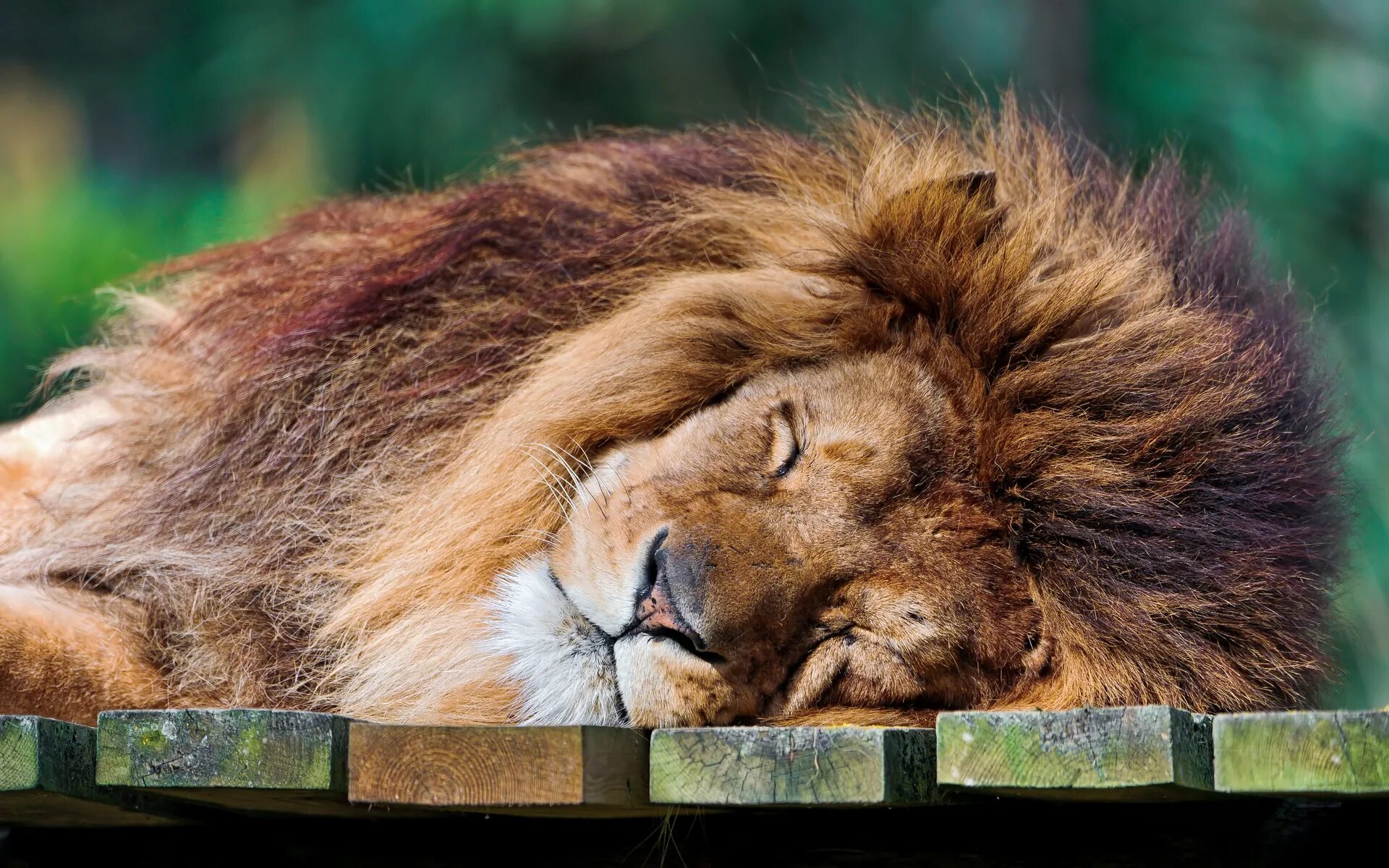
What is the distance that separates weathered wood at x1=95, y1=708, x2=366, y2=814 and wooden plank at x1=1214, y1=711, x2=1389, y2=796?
93cm

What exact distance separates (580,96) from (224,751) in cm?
901

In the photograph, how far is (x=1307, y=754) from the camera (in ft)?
5.15

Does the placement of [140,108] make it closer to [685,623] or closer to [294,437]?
[294,437]

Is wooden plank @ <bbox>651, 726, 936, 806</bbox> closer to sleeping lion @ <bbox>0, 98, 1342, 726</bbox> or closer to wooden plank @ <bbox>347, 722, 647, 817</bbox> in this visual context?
wooden plank @ <bbox>347, 722, 647, 817</bbox>

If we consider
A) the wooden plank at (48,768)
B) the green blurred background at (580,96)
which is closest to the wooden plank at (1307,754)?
the wooden plank at (48,768)

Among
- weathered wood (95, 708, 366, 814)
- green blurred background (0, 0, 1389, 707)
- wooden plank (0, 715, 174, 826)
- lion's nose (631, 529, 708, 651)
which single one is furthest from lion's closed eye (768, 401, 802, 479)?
green blurred background (0, 0, 1389, 707)

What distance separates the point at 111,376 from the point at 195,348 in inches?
10.8

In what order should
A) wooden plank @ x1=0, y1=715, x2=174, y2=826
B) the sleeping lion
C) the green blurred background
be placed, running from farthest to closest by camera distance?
the green blurred background → the sleeping lion → wooden plank @ x1=0, y1=715, x2=174, y2=826

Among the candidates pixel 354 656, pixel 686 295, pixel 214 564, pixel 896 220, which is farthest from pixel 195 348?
pixel 896 220

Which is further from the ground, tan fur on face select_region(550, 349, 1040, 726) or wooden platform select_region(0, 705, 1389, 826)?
tan fur on face select_region(550, 349, 1040, 726)

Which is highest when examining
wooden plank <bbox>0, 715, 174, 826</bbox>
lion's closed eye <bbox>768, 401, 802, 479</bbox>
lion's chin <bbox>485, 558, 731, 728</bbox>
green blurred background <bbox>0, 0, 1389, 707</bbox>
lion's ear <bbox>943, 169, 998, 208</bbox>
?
green blurred background <bbox>0, 0, 1389, 707</bbox>

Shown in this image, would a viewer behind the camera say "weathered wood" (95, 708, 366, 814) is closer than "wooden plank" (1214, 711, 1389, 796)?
No

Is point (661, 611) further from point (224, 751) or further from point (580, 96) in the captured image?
point (580, 96)

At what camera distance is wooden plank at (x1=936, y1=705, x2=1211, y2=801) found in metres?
1.58
